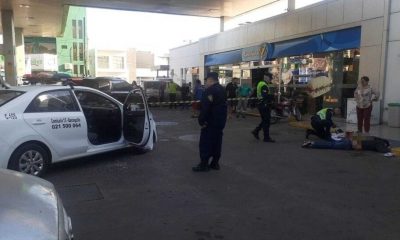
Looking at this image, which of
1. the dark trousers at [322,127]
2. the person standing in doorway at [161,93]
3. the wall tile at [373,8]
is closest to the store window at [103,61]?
the person standing in doorway at [161,93]

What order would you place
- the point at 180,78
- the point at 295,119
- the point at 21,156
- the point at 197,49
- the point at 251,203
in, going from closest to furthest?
the point at 251,203
the point at 21,156
the point at 295,119
the point at 197,49
the point at 180,78

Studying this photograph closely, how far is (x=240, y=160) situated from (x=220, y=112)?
169 centimetres

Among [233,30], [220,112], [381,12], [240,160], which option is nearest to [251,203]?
[220,112]

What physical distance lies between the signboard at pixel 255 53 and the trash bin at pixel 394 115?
30.1 feet

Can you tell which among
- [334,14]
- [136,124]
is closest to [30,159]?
[136,124]

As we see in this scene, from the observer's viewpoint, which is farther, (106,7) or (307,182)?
(106,7)

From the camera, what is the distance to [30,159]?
6973mm

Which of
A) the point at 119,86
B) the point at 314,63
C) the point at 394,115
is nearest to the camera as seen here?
the point at 394,115

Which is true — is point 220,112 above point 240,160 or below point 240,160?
above

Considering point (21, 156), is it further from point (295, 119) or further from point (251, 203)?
point (295, 119)

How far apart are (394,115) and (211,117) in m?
8.62

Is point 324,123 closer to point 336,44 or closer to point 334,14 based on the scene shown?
point 336,44

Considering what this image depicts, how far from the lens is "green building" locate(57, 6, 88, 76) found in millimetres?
44031

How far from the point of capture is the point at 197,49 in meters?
32.7
